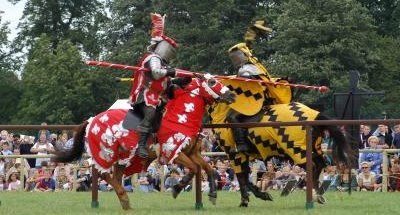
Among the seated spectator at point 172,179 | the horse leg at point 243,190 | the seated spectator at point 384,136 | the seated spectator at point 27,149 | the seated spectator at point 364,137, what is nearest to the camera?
the horse leg at point 243,190

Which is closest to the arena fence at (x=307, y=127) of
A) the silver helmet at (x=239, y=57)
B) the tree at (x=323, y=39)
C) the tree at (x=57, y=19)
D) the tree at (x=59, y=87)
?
the silver helmet at (x=239, y=57)

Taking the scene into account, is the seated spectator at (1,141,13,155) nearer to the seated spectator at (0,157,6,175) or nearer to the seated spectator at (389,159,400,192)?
the seated spectator at (0,157,6,175)

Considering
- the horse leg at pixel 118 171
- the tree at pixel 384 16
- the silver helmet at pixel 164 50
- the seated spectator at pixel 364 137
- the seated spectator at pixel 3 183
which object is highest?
the tree at pixel 384 16

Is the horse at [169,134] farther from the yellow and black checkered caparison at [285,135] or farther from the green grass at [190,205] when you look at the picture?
the yellow and black checkered caparison at [285,135]

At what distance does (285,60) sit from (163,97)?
34.0 metres

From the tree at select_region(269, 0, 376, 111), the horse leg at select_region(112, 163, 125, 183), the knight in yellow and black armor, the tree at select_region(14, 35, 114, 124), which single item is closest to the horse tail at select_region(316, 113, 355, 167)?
the knight in yellow and black armor

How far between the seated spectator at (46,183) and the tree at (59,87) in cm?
3408

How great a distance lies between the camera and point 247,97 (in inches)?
523

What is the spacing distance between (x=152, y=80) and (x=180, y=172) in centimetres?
790

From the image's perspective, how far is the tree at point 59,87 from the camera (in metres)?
55.5

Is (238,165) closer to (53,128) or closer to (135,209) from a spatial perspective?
(135,209)

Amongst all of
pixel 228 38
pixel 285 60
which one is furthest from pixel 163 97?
pixel 228 38

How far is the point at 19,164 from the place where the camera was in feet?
67.2

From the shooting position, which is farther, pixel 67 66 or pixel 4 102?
pixel 4 102
